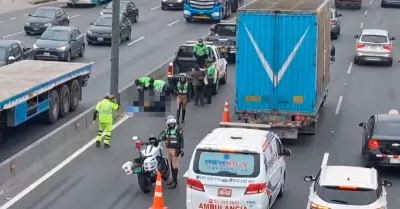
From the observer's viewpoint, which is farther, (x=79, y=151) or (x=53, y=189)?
(x=79, y=151)

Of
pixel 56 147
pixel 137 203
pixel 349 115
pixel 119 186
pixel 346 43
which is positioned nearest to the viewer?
pixel 137 203

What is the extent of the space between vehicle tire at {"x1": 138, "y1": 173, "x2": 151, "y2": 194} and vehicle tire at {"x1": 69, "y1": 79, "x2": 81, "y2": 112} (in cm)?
956

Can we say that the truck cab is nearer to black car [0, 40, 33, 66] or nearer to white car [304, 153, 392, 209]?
black car [0, 40, 33, 66]

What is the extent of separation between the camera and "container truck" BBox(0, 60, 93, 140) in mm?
23453

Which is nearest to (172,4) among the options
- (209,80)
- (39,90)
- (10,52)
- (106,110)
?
(10,52)

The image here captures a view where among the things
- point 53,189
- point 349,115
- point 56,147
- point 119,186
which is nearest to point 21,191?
point 53,189

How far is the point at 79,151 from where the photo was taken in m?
23.8

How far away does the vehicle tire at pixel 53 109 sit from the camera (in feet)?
88.3

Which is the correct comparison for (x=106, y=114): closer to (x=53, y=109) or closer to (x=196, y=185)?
(x=53, y=109)

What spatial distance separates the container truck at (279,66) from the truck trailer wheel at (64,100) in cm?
589

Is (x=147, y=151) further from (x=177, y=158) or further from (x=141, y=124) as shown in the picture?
(x=141, y=124)

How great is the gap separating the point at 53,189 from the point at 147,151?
219cm

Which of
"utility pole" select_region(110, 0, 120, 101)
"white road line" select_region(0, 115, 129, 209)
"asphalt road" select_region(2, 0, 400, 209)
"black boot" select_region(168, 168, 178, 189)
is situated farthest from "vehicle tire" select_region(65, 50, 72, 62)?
"black boot" select_region(168, 168, 178, 189)

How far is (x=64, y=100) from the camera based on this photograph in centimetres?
2827
